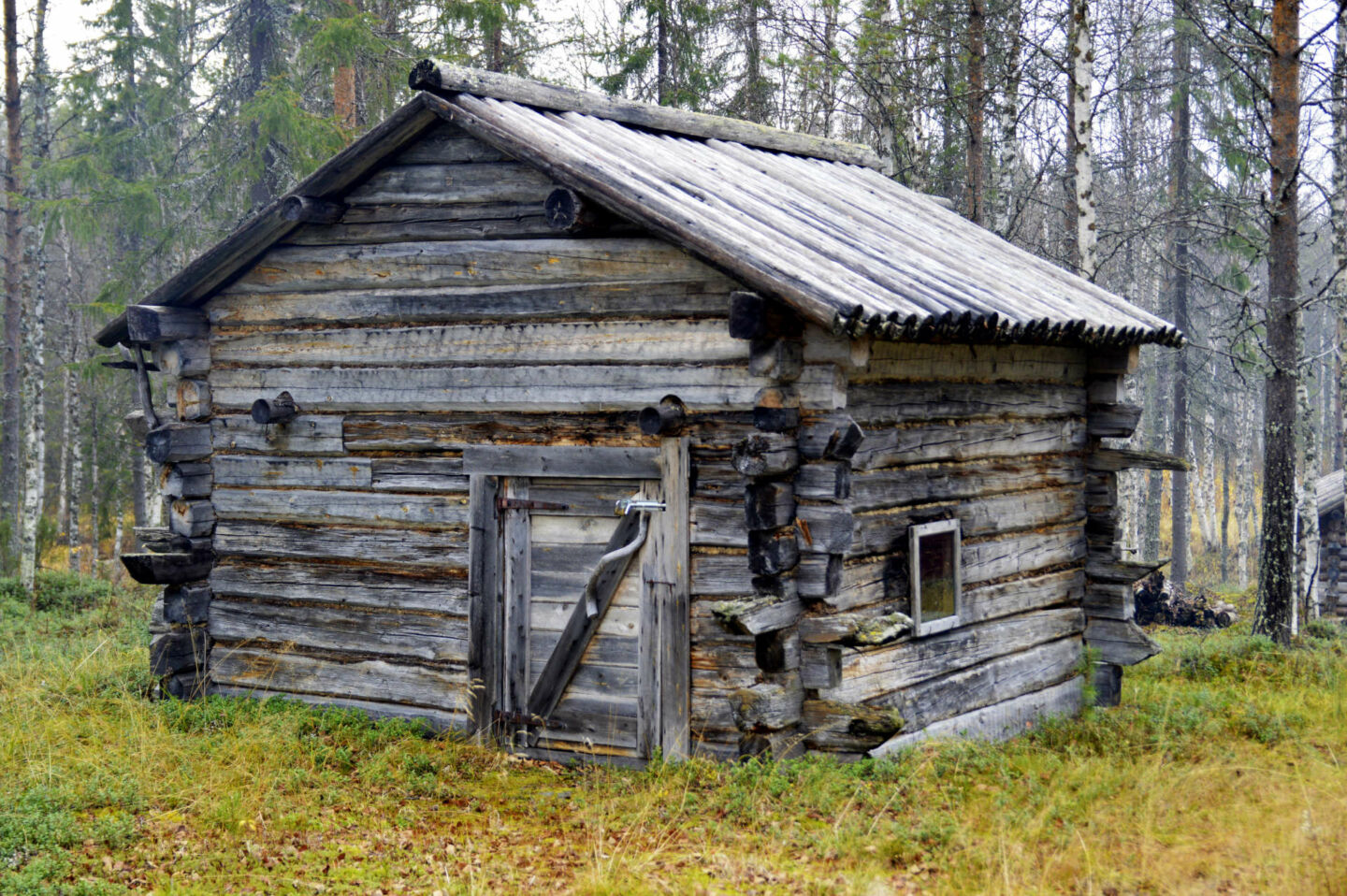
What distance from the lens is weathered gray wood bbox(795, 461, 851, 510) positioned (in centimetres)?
726

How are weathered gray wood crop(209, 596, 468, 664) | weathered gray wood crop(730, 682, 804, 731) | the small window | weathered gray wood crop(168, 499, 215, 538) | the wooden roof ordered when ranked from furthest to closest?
weathered gray wood crop(168, 499, 215, 538) < weathered gray wood crop(209, 596, 468, 664) < the small window < weathered gray wood crop(730, 682, 804, 731) < the wooden roof

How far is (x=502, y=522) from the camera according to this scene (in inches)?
331

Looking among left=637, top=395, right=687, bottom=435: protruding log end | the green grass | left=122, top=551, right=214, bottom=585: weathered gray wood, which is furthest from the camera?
left=122, top=551, right=214, bottom=585: weathered gray wood

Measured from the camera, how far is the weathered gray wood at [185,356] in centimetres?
934

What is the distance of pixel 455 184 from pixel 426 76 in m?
0.75

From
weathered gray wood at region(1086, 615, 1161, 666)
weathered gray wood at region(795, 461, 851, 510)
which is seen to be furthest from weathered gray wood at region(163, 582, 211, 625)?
weathered gray wood at region(1086, 615, 1161, 666)

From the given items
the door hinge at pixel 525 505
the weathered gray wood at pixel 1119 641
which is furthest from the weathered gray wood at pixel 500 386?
the weathered gray wood at pixel 1119 641

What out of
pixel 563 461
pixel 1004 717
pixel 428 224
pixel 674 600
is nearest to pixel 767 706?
pixel 674 600

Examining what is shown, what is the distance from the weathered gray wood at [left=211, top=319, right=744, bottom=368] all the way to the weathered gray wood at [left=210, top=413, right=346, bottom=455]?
0.44 metres

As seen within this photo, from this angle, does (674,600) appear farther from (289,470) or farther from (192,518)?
(192,518)

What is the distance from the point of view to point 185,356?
934cm

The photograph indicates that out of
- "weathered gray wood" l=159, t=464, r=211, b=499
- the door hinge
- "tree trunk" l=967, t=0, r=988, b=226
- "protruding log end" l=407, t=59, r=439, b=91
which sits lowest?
the door hinge

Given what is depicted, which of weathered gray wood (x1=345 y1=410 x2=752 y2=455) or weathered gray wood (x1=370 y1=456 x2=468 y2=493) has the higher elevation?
weathered gray wood (x1=345 y1=410 x2=752 y2=455)

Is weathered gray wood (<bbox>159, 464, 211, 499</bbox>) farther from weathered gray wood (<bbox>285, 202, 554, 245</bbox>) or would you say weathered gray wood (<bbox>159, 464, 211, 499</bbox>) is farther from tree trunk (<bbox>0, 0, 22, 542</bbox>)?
tree trunk (<bbox>0, 0, 22, 542</bbox>)
